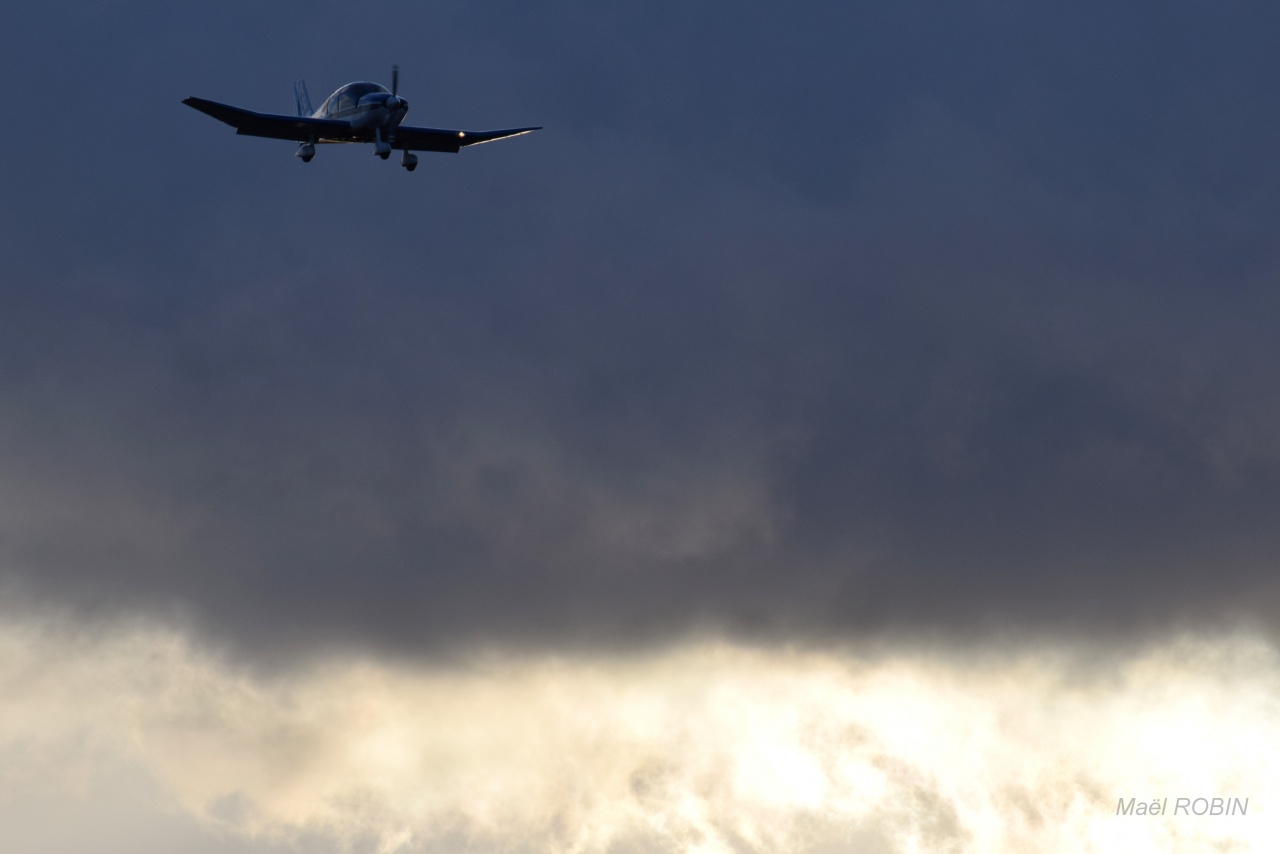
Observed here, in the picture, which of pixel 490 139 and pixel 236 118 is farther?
pixel 490 139

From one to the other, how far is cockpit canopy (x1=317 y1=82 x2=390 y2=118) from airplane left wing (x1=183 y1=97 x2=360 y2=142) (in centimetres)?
140

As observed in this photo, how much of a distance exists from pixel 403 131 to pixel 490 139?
1048cm

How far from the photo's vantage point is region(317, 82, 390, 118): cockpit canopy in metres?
173

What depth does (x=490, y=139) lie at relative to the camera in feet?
612

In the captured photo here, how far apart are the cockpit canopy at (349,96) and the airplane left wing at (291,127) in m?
1.40

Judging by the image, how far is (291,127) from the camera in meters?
175

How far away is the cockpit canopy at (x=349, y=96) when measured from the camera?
17262cm

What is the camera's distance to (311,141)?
177250mm

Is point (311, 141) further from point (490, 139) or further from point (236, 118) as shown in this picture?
point (490, 139)

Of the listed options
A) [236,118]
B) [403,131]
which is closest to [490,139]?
[403,131]

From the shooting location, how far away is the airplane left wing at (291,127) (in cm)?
17300

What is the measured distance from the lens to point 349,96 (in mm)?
173000

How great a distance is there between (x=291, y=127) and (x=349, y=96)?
24.1ft

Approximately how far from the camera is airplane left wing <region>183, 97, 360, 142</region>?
568 feet
